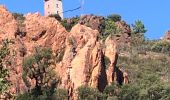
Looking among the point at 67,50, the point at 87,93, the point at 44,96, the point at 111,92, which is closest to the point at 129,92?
the point at 111,92

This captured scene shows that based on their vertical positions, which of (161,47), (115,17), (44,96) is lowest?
(44,96)

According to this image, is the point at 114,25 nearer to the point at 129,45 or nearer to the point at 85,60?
the point at 129,45

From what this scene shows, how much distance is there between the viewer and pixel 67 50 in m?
45.9

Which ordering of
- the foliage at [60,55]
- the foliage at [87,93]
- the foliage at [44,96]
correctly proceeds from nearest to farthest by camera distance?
the foliage at [44,96] < the foliage at [87,93] < the foliage at [60,55]

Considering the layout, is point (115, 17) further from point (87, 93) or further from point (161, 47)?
point (87, 93)

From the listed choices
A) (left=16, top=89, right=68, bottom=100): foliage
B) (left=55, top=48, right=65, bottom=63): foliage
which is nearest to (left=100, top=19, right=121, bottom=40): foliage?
(left=55, top=48, right=65, bottom=63): foliage

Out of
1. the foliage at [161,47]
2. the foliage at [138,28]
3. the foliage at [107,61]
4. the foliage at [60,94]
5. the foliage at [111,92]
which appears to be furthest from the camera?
the foliage at [138,28]

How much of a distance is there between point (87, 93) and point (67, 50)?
510 cm

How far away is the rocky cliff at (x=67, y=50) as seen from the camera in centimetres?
4419

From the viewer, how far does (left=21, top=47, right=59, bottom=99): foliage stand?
1642 inches

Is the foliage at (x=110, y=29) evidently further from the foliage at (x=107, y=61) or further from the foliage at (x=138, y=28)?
the foliage at (x=107, y=61)

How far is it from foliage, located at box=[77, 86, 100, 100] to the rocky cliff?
1.02 meters

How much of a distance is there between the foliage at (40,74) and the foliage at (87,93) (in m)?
1.66

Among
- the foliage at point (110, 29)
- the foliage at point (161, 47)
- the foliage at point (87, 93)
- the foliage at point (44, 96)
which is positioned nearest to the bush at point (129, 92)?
the foliage at point (87, 93)
